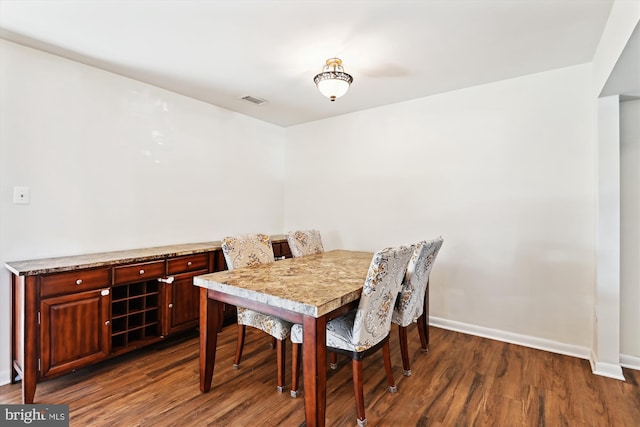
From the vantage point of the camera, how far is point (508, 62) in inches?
104

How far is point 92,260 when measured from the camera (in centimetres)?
233

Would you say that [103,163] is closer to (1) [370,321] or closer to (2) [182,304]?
(2) [182,304]

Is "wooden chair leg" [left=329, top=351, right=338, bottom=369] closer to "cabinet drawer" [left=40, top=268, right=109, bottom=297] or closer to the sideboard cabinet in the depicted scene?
the sideboard cabinet

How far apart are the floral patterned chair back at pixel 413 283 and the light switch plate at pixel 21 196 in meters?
2.77

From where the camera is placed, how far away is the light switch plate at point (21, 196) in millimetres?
2291

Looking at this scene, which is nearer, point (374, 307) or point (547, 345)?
point (374, 307)

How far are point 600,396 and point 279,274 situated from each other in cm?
225

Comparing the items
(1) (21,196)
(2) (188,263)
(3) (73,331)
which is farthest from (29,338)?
(2) (188,263)

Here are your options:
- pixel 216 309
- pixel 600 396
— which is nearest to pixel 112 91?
pixel 216 309

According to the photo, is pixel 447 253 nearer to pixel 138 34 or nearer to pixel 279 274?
pixel 279 274

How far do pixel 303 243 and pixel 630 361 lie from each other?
2822mm

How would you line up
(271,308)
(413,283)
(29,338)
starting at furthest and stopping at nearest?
(413,283) → (29,338) → (271,308)
